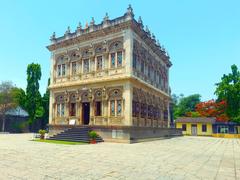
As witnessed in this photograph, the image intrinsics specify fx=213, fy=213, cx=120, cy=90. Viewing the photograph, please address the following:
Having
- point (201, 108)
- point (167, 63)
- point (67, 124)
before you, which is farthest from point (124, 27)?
point (201, 108)

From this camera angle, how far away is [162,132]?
27641 millimetres

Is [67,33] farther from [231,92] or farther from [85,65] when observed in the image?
[231,92]

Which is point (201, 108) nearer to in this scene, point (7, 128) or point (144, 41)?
point (144, 41)

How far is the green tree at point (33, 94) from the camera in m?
34.7

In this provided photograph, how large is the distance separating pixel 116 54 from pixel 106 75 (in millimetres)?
2255

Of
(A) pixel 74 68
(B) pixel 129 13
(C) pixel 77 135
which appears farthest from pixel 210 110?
(C) pixel 77 135

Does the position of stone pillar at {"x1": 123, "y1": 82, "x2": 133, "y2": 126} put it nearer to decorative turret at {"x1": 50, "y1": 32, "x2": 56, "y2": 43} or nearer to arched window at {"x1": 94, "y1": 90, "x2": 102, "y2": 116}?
arched window at {"x1": 94, "y1": 90, "x2": 102, "y2": 116}

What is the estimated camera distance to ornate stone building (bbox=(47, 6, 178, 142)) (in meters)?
19.8

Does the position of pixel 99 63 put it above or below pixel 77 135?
above

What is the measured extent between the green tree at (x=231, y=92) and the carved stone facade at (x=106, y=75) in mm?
19579

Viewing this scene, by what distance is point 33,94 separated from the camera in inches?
1379

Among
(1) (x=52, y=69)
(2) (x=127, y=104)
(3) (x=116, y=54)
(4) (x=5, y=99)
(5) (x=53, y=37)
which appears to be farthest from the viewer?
(4) (x=5, y=99)

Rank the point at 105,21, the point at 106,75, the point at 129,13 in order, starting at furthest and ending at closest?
the point at 105,21
the point at 106,75
the point at 129,13

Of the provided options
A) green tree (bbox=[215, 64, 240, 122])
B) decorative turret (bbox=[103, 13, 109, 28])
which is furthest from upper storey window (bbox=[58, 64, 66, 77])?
green tree (bbox=[215, 64, 240, 122])
